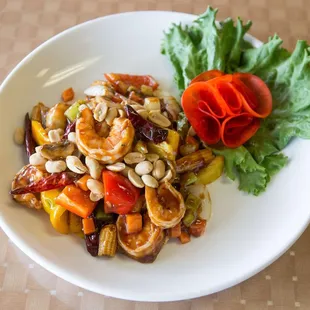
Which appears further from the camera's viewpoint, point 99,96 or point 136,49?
point 136,49

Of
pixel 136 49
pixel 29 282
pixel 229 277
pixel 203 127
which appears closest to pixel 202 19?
pixel 136 49

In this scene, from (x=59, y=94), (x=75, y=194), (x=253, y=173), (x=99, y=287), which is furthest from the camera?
(x=59, y=94)

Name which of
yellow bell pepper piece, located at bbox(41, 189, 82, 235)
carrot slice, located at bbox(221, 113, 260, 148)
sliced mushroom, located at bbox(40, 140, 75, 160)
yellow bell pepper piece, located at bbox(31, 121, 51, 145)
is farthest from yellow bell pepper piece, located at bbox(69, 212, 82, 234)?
carrot slice, located at bbox(221, 113, 260, 148)

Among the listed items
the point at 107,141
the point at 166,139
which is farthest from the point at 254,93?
the point at 107,141

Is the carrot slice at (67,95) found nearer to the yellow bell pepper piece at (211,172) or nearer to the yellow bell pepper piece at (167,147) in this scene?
the yellow bell pepper piece at (167,147)

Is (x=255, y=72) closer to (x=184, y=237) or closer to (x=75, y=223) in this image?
(x=184, y=237)

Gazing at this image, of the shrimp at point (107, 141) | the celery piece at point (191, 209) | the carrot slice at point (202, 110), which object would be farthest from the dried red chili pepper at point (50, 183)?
the carrot slice at point (202, 110)

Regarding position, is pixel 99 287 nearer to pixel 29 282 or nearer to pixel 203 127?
pixel 29 282
